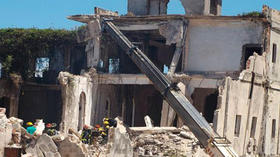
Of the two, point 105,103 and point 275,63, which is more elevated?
point 275,63

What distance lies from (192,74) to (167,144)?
6083 mm

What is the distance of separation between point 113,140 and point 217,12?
1653 centimetres

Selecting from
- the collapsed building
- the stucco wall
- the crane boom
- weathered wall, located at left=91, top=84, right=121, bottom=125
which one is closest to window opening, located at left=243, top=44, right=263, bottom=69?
the collapsed building

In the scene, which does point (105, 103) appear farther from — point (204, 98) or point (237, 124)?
point (237, 124)

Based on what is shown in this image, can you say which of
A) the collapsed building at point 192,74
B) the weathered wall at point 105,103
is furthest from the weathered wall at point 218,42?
the weathered wall at point 105,103

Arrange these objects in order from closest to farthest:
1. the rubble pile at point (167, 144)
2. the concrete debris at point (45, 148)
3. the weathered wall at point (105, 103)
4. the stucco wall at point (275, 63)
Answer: the concrete debris at point (45, 148)
the rubble pile at point (167, 144)
the stucco wall at point (275, 63)
the weathered wall at point (105, 103)

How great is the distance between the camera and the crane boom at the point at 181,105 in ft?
79.6

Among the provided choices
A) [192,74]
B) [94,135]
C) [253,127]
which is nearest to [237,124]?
[253,127]

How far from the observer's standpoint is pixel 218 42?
1251 inches

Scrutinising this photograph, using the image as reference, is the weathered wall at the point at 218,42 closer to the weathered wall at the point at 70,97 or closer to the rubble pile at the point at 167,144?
the weathered wall at the point at 70,97

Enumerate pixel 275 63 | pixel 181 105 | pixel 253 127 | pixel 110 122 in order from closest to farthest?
pixel 181 105, pixel 110 122, pixel 253 127, pixel 275 63

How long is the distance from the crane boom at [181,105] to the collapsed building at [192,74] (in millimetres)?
983

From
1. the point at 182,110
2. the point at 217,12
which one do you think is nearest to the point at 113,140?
the point at 182,110

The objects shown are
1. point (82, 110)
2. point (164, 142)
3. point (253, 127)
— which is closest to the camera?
point (164, 142)
